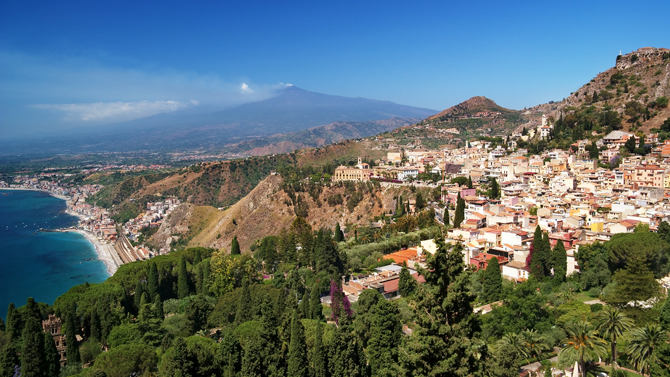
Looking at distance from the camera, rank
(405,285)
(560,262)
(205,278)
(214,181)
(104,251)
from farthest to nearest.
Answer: (214,181) < (104,251) < (205,278) < (405,285) < (560,262)

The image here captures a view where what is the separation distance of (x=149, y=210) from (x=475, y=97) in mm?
91071

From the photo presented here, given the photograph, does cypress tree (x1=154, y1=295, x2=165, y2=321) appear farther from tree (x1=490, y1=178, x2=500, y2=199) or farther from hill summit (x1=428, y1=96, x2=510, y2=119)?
hill summit (x1=428, y1=96, x2=510, y2=119)

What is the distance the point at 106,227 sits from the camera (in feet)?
214

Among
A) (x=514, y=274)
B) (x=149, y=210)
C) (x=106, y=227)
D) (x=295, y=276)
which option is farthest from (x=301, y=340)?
(x=149, y=210)

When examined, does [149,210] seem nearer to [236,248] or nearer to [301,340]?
[236,248]

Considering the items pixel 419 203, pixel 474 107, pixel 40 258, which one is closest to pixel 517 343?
pixel 419 203

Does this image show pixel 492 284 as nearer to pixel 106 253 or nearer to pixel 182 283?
pixel 182 283

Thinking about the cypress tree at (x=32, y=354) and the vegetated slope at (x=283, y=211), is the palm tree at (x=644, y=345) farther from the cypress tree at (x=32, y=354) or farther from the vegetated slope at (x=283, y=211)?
the vegetated slope at (x=283, y=211)

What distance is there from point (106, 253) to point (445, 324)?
2101 inches

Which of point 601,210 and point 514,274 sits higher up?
point 601,210

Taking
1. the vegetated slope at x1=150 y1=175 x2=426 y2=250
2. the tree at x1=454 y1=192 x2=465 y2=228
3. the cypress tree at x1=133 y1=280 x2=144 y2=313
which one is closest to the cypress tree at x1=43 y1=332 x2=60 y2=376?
the cypress tree at x1=133 y1=280 x2=144 y2=313

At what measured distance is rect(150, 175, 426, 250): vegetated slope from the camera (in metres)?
44.6

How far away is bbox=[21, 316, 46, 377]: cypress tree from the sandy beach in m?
29.5

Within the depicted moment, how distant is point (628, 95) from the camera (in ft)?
173
